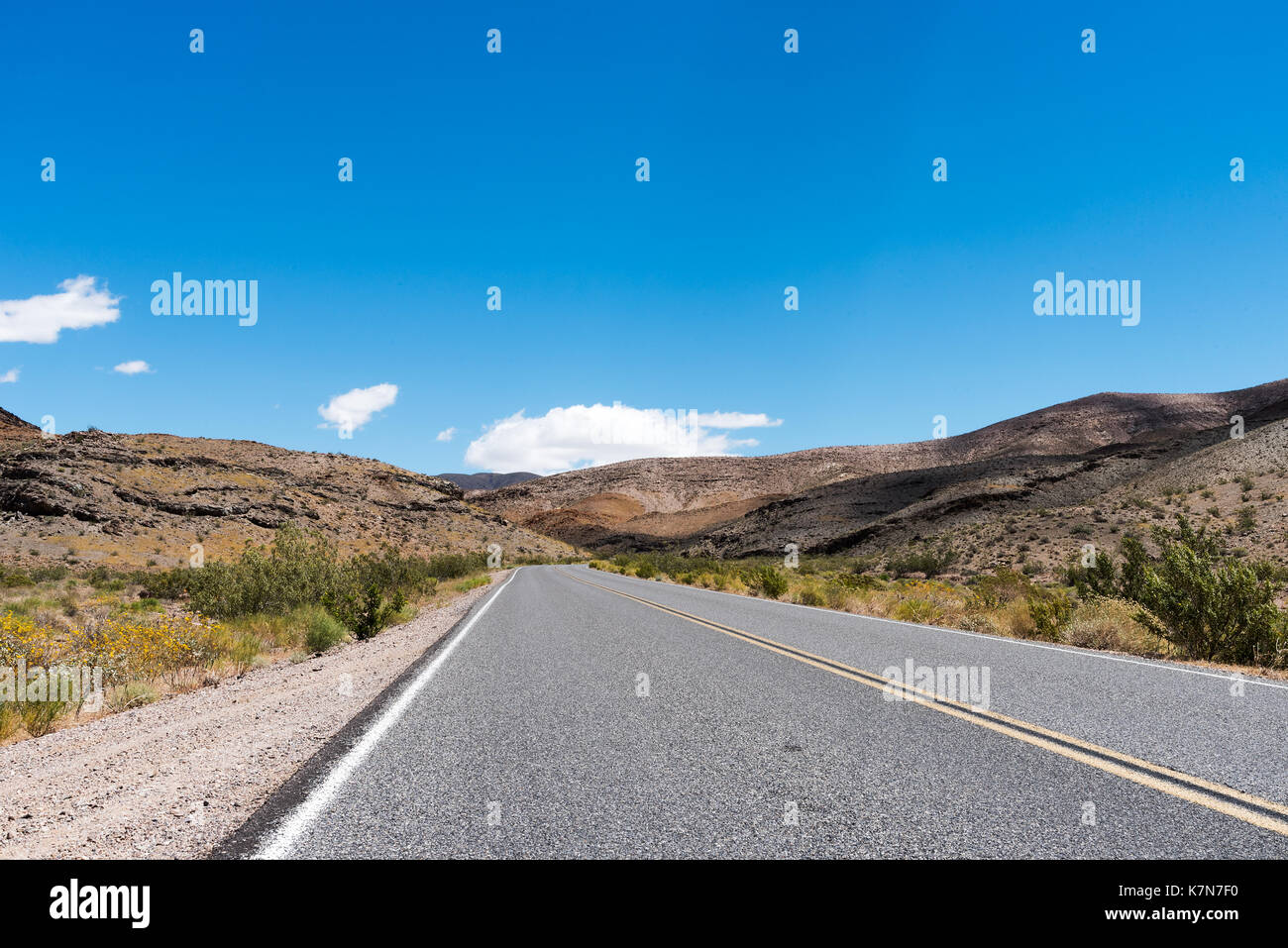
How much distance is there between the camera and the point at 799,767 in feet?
14.4

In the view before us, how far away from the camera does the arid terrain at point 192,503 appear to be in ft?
126

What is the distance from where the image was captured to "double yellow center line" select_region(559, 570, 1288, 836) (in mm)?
3557

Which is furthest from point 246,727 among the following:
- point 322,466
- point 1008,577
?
point 322,466

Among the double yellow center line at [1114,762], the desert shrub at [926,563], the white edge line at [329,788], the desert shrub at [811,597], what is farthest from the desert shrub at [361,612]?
the desert shrub at [926,563]

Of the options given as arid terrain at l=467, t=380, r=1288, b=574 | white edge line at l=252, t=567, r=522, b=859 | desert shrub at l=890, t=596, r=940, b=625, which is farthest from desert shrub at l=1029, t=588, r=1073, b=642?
arid terrain at l=467, t=380, r=1288, b=574

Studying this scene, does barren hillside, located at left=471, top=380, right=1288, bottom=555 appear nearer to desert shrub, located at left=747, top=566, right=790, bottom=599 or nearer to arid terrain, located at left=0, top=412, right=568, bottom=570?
arid terrain, located at left=0, top=412, right=568, bottom=570

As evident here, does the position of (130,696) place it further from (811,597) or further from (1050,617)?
(811,597)

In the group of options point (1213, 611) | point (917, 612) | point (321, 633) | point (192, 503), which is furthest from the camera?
point (192, 503)

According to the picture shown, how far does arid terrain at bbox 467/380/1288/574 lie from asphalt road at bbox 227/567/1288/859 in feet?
94.0

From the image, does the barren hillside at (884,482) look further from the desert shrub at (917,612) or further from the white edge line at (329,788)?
the white edge line at (329,788)

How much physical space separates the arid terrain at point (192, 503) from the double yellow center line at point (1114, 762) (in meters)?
40.1

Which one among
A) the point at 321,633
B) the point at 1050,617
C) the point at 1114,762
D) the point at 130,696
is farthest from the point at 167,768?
the point at 1050,617

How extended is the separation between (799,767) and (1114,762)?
6.34ft
